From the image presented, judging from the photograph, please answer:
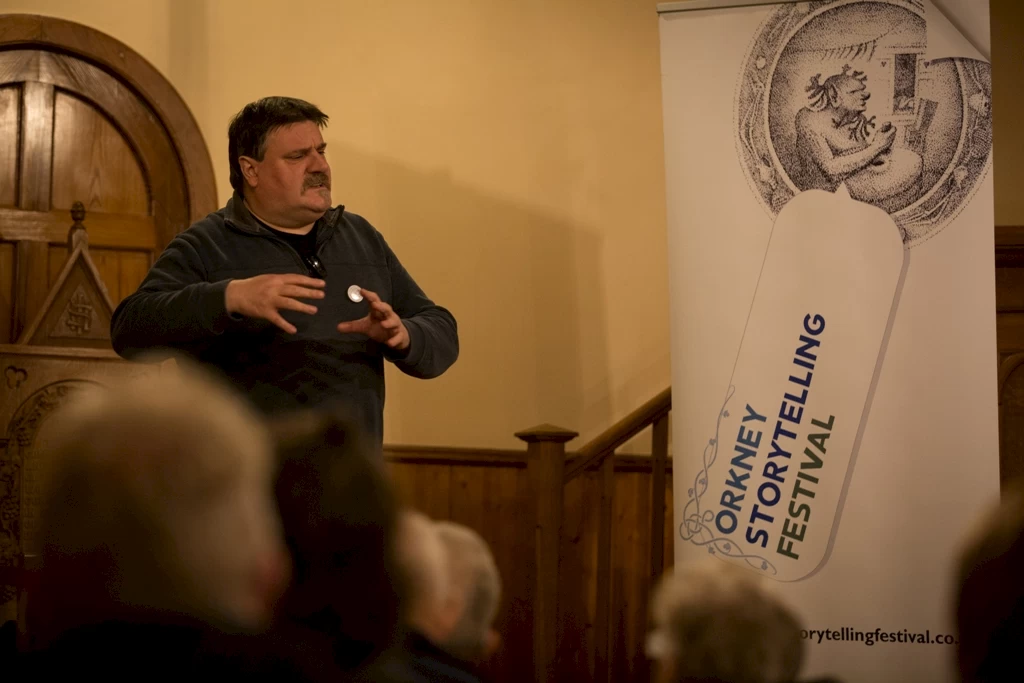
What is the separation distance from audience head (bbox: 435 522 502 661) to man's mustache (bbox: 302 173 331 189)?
4.65 feet

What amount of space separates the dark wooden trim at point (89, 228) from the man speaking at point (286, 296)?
4.40 ft

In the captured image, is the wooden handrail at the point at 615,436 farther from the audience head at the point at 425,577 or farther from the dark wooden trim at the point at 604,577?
the audience head at the point at 425,577

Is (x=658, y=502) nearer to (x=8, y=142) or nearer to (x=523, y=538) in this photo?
(x=523, y=538)

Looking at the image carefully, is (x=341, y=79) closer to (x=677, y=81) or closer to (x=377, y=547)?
(x=677, y=81)

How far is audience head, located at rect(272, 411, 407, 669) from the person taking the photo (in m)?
0.84

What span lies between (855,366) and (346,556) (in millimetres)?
2224

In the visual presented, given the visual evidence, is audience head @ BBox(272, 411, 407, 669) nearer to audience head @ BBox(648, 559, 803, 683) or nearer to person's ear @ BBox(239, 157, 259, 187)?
audience head @ BBox(648, 559, 803, 683)

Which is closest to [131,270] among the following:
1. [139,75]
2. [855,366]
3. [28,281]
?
[28,281]

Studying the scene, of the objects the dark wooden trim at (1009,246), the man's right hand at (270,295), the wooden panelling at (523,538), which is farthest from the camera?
the dark wooden trim at (1009,246)

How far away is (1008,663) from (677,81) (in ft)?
7.94

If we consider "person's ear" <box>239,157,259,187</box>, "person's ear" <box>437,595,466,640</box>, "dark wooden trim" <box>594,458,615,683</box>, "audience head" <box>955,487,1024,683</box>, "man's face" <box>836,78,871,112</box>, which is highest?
"man's face" <box>836,78,871,112</box>

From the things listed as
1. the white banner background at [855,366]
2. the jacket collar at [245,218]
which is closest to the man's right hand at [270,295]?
the jacket collar at [245,218]

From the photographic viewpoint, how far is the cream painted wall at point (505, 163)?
12.4 ft

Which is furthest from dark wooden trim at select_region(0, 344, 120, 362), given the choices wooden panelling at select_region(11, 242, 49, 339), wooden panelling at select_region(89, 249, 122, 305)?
wooden panelling at select_region(89, 249, 122, 305)
